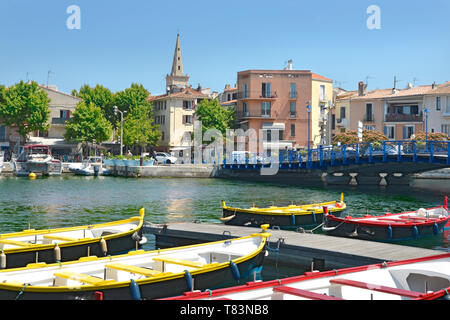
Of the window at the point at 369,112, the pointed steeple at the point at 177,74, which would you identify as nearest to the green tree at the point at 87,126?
the window at the point at 369,112

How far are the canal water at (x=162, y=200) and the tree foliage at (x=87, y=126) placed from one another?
87.7 ft

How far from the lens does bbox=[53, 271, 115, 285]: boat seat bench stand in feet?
45.5

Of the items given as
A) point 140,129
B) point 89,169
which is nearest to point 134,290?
point 89,169

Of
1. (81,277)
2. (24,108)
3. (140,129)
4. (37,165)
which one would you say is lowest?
(81,277)

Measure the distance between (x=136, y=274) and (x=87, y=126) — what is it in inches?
2940

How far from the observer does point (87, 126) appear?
87.5m

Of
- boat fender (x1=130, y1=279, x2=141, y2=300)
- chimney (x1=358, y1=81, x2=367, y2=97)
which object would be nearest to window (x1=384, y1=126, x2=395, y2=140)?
chimney (x1=358, y1=81, x2=367, y2=97)

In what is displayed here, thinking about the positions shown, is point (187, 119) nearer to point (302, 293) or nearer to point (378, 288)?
point (378, 288)

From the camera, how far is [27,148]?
79125 millimetres

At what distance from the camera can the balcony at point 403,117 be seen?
80875mm

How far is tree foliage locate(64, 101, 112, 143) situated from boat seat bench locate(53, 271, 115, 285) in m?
75.0

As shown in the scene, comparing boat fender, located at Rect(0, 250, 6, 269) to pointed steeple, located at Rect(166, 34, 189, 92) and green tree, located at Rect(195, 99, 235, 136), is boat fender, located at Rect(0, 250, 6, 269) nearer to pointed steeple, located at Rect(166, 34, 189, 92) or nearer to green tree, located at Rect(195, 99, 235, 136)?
green tree, located at Rect(195, 99, 235, 136)
